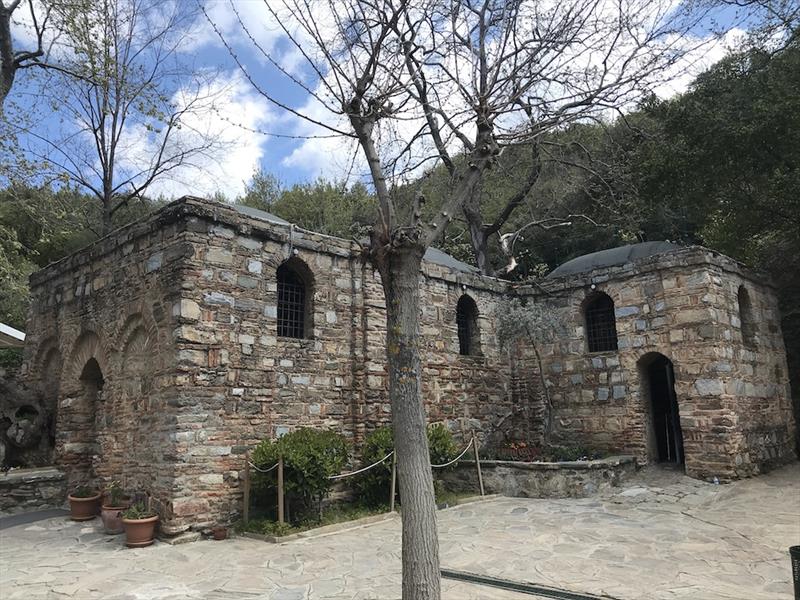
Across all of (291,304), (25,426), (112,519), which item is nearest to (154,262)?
(291,304)

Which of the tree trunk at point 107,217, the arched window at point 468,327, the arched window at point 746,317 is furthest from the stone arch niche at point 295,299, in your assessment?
the tree trunk at point 107,217

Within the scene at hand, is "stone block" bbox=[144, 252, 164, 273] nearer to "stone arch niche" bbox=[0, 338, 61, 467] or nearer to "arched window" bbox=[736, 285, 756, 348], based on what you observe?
"stone arch niche" bbox=[0, 338, 61, 467]

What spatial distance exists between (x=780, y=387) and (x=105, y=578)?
1289cm

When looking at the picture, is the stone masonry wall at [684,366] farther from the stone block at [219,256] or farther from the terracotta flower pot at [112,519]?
the terracotta flower pot at [112,519]

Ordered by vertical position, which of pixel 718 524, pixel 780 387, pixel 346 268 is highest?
pixel 346 268

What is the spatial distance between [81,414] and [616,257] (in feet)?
36.8

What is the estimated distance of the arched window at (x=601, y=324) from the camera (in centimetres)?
1247

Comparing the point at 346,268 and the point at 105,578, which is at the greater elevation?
the point at 346,268

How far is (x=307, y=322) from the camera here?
9.97m

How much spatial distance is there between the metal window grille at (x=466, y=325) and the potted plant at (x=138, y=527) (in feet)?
23.5

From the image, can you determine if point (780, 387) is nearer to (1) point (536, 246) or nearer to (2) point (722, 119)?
(2) point (722, 119)

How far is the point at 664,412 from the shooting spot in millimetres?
12477

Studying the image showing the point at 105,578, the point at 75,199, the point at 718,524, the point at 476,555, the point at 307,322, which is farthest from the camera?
the point at 75,199

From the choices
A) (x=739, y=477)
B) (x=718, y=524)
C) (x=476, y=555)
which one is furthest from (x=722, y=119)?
(x=476, y=555)
